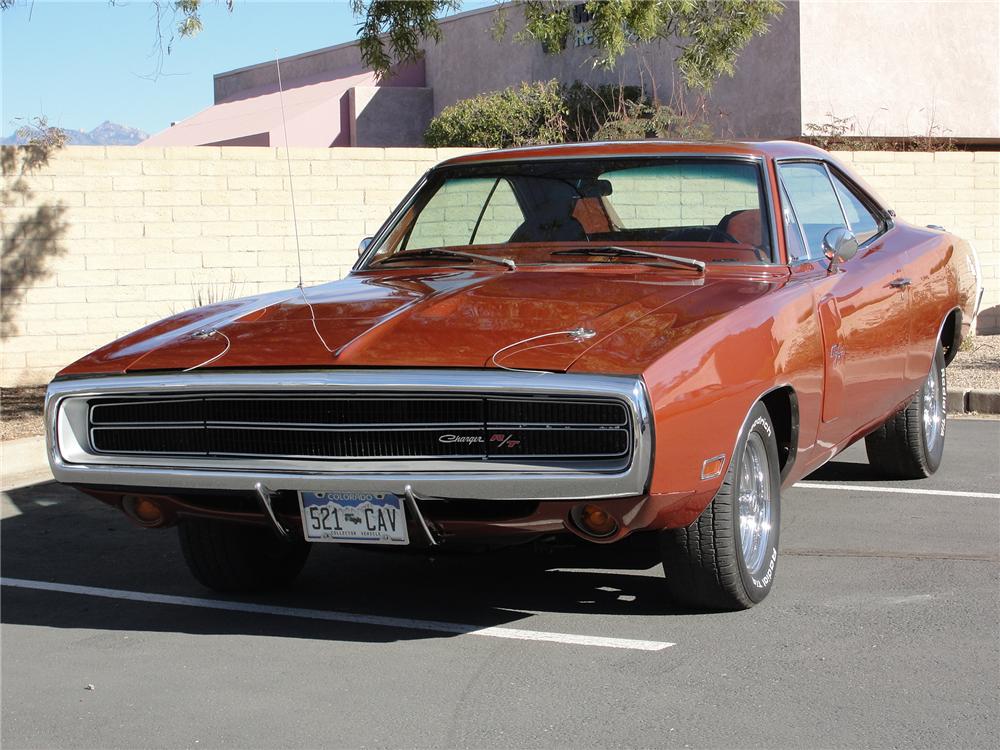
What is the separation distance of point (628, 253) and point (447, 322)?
1166 mm

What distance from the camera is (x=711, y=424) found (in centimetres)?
437

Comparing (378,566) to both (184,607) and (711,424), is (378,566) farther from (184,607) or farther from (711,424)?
(711,424)

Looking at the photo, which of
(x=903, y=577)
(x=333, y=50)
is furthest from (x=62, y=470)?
(x=333, y=50)

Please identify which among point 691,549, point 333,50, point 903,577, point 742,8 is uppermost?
point 333,50

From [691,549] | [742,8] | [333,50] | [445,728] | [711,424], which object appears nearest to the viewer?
[445,728]

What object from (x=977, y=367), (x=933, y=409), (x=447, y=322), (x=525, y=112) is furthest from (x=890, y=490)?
(x=525, y=112)

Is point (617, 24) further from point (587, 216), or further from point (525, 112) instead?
point (525, 112)

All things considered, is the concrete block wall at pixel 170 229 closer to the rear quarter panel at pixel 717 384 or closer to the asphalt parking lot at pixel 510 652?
the asphalt parking lot at pixel 510 652

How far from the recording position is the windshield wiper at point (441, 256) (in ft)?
18.4

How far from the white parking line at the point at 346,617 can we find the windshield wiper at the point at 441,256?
149 cm

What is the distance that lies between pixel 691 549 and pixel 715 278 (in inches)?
46.4

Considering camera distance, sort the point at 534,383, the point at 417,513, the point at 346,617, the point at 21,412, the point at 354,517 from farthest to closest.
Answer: the point at 21,412
the point at 346,617
the point at 354,517
the point at 417,513
the point at 534,383

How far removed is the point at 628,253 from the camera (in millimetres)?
5488

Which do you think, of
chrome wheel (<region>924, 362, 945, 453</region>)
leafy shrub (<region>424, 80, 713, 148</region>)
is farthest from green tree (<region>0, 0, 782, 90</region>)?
leafy shrub (<region>424, 80, 713, 148</region>)
